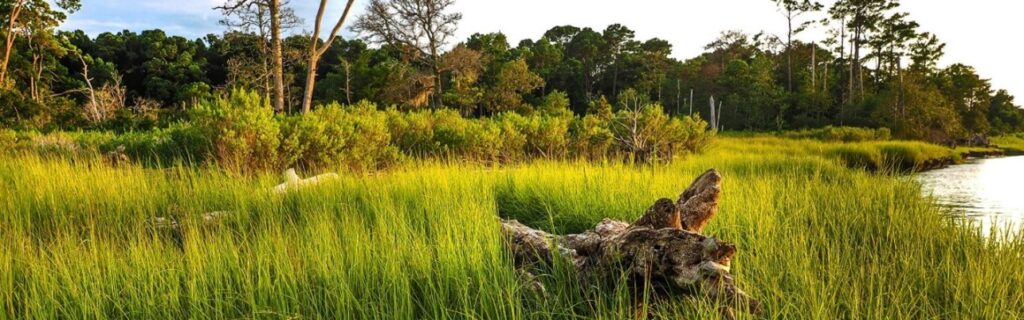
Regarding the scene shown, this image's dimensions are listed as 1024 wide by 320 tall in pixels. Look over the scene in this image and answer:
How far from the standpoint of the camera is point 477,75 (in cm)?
Result: 3422

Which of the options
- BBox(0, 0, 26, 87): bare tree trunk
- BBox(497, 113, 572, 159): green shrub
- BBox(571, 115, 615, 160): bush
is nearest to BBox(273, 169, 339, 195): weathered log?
BBox(497, 113, 572, 159): green shrub

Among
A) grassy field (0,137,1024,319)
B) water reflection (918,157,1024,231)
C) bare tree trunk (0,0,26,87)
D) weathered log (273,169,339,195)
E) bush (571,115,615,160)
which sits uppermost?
bare tree trunk (0,0,26,87)

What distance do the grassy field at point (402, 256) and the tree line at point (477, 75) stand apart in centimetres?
838

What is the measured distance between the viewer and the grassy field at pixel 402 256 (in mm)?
2195

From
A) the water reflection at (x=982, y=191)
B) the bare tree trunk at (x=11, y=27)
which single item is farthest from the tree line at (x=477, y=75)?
the water reflection at (x=982, y=191)

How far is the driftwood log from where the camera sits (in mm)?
2133

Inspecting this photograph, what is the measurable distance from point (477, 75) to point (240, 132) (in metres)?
27.7

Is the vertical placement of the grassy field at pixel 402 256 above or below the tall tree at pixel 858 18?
below

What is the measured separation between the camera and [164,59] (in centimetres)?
4878

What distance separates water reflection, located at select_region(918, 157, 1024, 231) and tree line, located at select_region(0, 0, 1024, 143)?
963cm

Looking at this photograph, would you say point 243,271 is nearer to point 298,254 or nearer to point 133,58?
point 298,254

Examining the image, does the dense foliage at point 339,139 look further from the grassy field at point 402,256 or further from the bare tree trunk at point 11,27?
the bare tree trunk at point 11,27

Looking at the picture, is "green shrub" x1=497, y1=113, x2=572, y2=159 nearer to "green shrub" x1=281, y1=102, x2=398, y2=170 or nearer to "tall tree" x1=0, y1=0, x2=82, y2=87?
"green shrub" x1=281, y1=102, x2=398, y2=170

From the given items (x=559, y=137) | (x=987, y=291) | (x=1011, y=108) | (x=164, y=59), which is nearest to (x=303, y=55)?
(x=559, y=137)
